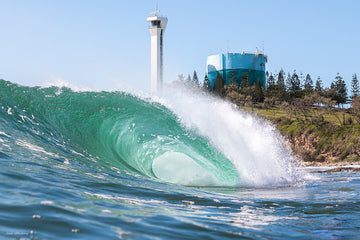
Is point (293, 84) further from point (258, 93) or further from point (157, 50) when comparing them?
point (157, 50)

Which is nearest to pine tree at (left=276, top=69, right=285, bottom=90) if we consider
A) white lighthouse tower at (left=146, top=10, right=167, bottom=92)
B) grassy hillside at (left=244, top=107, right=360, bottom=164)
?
grassy hillside at (left=244, top=107, right=360, bottom=164)

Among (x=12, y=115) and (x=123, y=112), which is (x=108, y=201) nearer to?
(x=12, y=115)

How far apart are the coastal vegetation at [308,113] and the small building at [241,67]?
8.33 ft

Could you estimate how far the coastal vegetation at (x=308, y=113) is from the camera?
6850 cm

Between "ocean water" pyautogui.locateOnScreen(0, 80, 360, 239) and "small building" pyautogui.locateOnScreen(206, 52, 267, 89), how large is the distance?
107362 millimetres

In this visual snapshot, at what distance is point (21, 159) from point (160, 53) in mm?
78272

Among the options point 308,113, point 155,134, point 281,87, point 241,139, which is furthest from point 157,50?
point 155,134

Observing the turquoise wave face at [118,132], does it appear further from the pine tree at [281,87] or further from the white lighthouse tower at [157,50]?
the pine tree at [281,87]

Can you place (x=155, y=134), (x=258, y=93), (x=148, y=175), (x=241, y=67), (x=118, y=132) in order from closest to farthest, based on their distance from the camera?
(x=148, y=175), (x=155, y=134), (x=118, y=132), (x=258, y=93), (x=241, y=67)

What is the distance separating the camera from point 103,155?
411 inches

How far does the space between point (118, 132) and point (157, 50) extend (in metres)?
72.2

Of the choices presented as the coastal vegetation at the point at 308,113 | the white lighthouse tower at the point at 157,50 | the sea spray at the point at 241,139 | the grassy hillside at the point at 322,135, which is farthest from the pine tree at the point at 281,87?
the sea spray at the point at 241,139

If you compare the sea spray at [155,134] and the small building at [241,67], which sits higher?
the small building at [241,67]

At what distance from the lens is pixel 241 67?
120812 mm
